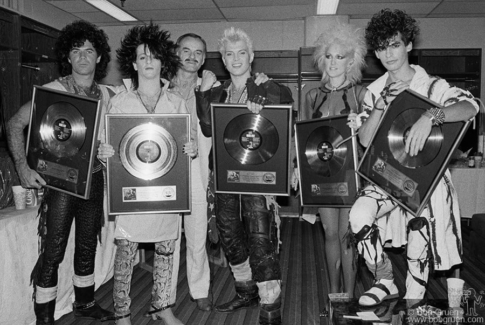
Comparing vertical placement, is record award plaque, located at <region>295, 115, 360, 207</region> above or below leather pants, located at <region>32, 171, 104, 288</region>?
above

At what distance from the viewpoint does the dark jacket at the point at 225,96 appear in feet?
8.22

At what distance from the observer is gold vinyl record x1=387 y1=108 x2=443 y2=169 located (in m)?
1.94

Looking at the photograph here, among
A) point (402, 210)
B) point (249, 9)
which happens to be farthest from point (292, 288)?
point (249, 9)

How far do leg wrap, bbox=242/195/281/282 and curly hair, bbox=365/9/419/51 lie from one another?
1046 millimetres

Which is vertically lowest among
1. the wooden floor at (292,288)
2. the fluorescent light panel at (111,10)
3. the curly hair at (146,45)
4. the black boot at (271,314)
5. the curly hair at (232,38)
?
the wooden floor at (292,288)

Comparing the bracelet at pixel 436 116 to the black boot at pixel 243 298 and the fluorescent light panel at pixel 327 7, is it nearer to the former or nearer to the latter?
the black boot at pixel 243 298

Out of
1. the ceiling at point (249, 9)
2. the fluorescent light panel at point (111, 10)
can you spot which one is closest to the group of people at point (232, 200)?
the ceiling at point (249, 9)

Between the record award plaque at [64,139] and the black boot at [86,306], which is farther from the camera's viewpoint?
the black boot at [86,306]

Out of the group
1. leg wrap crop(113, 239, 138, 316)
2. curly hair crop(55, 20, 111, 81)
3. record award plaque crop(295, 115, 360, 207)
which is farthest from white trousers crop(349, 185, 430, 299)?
curly hair crop(55, 20, 111, 81)

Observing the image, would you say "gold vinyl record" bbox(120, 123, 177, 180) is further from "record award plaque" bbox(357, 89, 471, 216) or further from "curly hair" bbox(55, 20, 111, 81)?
"record award plaque" bbox(357, 89, 471, 216)

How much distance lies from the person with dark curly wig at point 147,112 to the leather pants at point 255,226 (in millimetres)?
309

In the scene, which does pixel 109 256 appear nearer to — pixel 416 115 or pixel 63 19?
pixel 416 115

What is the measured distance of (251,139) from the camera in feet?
8.21

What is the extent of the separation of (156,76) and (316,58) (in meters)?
0.97
